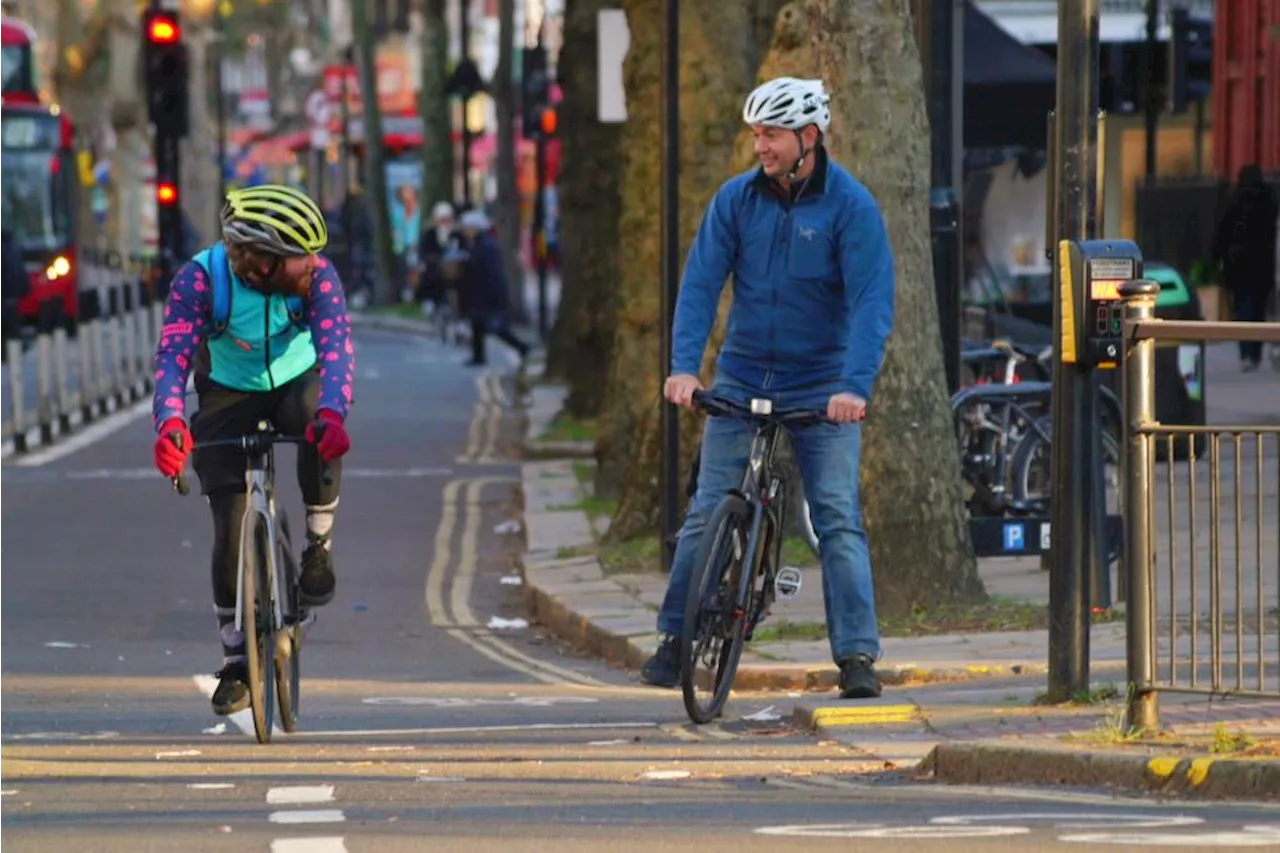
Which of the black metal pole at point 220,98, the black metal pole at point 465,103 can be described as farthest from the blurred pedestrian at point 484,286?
the black metal pole at point 220,98

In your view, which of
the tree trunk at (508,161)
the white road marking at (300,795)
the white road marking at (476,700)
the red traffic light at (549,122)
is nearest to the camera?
the white road marking at (300,795)

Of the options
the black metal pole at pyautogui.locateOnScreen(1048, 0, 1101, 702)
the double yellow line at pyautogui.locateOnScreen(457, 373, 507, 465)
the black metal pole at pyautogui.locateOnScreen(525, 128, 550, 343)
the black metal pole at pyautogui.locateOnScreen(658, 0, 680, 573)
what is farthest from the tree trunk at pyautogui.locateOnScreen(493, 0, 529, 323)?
the black metal pole at pyautogui.locateOnScreen(1048, 0, 1101, 702)

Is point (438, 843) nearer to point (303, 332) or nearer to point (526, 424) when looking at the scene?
point (303, 332)

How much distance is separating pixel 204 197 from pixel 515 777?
55.5 m

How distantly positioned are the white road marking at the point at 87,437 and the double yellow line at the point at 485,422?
9.10 feet

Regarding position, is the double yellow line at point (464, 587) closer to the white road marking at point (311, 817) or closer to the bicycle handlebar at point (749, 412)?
the bicycle handlebar at point (749, 412)

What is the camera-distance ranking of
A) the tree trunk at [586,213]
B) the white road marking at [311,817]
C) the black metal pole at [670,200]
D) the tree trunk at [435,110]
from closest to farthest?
the white road marking at [311,817] < the black metal pole at [670,200] < the tree trunk at [586,213] < the tree trunk at [435,110]

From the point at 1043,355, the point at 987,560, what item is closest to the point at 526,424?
the point at 1043,355

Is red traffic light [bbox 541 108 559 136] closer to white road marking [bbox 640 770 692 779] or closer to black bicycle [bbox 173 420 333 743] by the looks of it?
black bicycle [bbox 173 420 333 743]

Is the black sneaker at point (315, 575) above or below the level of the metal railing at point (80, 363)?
above

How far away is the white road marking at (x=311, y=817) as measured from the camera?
7.04 m

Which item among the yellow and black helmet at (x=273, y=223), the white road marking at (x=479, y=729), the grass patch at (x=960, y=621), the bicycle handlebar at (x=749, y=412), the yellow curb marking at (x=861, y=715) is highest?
the yellow and black helmet at (x=273, y=223)

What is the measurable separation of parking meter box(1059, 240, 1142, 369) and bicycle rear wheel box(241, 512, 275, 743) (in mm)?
2352

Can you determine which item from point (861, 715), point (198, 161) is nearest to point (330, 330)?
point (861, 715)
